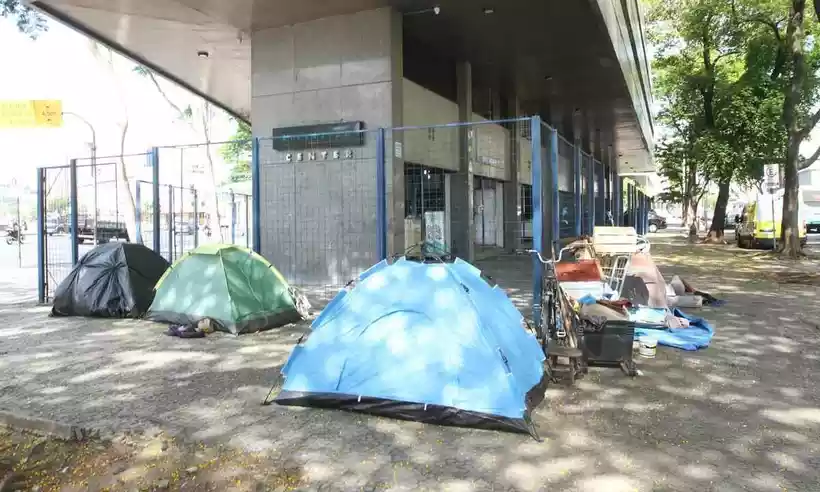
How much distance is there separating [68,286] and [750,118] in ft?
74.1

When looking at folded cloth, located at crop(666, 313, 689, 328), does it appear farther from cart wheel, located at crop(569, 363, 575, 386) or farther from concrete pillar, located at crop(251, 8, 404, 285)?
concrete pillar, located at crop(251, 8, 404, 285)

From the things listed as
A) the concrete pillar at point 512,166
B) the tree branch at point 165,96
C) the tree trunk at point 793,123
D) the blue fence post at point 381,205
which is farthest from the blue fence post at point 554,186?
the tree branch at point 165,96

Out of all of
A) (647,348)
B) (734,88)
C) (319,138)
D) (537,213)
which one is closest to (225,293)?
(537,213)

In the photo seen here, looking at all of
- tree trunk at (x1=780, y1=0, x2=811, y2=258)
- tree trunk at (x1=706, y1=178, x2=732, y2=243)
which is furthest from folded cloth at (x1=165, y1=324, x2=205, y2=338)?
tree trunk at (x1=706, y1=178, x2=732, y2=243)

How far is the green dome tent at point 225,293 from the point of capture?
7773 mm

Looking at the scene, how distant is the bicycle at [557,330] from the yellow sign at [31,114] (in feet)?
39.8

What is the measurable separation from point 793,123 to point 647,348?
576 inches

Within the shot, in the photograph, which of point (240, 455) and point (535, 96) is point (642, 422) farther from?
point (535, 96)

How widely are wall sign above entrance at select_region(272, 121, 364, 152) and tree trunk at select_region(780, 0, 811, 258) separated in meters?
13.5

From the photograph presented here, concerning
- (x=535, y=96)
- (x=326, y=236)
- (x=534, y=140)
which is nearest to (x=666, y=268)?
(x=535, y=96)

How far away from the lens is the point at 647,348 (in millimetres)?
6379

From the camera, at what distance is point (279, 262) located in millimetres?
11602

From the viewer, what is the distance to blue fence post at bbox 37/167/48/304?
1014cm

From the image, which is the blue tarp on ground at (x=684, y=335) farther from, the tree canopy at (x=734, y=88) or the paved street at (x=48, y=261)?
the tree canopy at (x=734, y=88)
